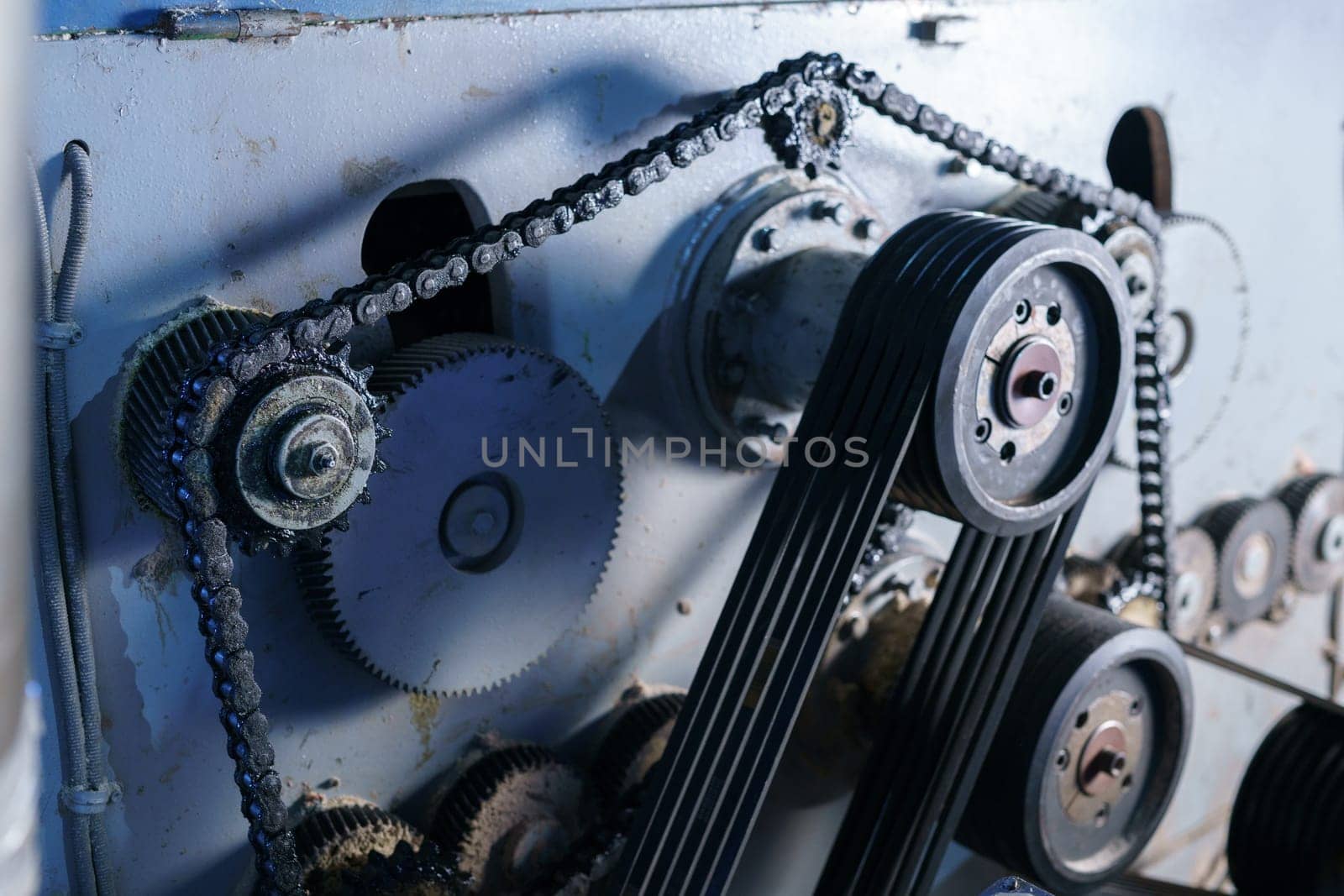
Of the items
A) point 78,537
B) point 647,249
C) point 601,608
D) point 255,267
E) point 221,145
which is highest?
point 647,249

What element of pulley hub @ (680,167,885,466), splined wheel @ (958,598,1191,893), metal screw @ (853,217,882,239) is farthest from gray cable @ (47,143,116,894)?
splined wheel @ (958,598,1191,893)

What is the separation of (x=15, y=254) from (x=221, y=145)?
0.93 meters

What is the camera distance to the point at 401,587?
1.99 meters

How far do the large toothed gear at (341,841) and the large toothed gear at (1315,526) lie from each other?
8.26 ft

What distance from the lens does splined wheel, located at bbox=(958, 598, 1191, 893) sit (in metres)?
2.41

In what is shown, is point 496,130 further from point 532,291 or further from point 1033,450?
point 1033,450

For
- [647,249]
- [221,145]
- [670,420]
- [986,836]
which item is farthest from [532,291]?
[986,836]

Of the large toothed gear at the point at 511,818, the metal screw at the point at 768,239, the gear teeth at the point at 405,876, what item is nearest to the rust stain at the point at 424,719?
the large toothed gear at the point at 511,818

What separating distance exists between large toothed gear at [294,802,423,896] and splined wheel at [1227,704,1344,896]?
1.83 m

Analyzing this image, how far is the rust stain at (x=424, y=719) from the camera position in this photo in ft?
7.09

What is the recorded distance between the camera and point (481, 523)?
6.75ft

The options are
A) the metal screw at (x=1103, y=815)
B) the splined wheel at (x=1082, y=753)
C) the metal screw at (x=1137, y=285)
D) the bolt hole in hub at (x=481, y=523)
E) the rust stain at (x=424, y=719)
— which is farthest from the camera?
the metal screw at (x=1137, y=285)

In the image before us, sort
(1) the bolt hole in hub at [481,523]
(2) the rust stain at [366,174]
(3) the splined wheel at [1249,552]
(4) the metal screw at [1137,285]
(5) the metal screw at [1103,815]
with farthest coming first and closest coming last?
(3) the splined wheel at [1249,552] < (4) the metal screw at [1137,285] < (5) the metal screw at [1103,815] < (1) the bolt hole in hub at [481,523] < (2) the rust stain at [366,174]

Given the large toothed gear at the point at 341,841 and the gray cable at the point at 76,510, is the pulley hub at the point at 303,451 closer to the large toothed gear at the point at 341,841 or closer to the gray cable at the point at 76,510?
the gray cable at the point at 76,510
